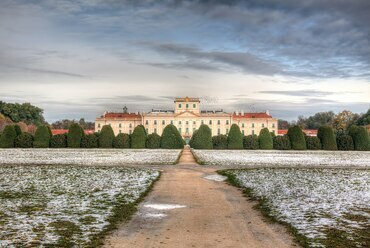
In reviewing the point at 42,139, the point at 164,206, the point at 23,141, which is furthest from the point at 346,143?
the point at 164,206

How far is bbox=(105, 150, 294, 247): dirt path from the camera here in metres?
8.77

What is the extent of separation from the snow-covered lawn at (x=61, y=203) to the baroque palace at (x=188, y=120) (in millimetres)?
97447

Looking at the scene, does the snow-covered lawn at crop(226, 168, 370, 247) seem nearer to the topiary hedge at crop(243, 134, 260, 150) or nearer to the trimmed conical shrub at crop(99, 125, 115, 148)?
the topiary hedge at crop(243, 134, 260, 150)

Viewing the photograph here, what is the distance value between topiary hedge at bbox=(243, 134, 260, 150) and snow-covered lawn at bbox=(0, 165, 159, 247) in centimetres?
4340

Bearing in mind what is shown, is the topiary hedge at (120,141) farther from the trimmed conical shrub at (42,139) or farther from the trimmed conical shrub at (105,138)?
the trimmed conical shrub at (42,139)

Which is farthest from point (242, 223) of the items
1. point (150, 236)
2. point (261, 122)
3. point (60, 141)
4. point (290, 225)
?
point (261, 122)

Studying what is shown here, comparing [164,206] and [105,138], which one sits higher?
[105,138]

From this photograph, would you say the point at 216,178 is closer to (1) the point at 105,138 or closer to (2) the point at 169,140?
(2) the point at 169,140

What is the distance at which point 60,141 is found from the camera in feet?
200

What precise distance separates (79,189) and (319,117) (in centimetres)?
15085

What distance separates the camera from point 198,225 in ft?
34.0

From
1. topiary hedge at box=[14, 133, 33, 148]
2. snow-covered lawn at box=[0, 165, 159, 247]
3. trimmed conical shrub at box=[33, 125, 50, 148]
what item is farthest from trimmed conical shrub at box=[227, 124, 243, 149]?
snow-covered lawn at box=[0, 165, 159, 247]

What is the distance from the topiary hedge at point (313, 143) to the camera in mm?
60969

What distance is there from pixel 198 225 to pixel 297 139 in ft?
175
